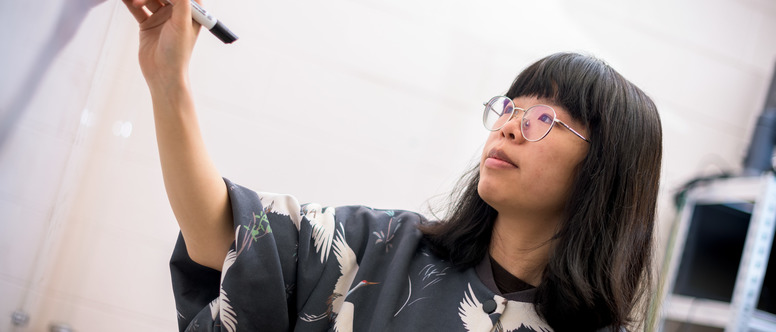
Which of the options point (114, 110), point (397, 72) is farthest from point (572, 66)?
point (114, 110)

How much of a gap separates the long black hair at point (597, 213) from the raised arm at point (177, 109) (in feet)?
1.29

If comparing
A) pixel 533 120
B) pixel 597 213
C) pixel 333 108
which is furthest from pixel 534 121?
pixel 333 108

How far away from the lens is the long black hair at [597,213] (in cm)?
88

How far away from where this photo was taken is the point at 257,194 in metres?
0.81

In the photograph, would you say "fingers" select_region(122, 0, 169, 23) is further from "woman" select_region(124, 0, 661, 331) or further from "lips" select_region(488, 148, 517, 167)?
"lips" select_region(488, 148, 517, 167)

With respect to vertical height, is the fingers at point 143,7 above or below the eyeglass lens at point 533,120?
below

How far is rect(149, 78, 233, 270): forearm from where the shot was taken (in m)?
0.68

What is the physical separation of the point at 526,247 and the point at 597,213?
12cm

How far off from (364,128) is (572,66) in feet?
2.99

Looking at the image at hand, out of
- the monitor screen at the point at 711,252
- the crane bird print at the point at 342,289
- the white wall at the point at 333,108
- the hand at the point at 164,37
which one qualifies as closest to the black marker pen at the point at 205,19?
the hand at the point at 164,37

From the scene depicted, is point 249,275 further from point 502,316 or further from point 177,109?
point 502,316

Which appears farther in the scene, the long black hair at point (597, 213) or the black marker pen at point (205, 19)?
the long black hair at point (597, 213)

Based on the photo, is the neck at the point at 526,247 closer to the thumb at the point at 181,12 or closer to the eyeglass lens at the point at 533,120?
the eyeglass lens at the point at 533,120

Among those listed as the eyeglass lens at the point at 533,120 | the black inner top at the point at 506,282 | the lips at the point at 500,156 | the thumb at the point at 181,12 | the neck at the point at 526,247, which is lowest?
the black inner top at the point at 506,282
